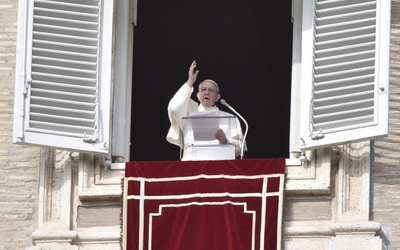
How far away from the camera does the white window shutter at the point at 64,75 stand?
21.7 metres

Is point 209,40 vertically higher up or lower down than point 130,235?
higher up

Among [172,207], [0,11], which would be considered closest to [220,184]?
[172,207]

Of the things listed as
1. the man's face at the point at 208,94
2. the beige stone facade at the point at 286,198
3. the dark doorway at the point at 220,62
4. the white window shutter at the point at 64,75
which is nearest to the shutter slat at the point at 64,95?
the white window shutter at the point at 64,75

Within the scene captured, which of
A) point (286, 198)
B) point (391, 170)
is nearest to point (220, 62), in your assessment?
point (391, 170)

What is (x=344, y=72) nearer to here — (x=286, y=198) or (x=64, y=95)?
(x=286, y=198)

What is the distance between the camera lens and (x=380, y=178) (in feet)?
71.7

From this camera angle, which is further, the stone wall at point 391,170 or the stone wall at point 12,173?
the stone wall at point 12,173

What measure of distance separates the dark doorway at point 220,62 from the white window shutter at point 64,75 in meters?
2.64

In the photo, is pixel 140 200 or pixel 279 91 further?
pixel 279 91

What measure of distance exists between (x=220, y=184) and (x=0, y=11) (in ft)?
7.66

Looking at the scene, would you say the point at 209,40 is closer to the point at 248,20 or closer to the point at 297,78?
the point at 248,20

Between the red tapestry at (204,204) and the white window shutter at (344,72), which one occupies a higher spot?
the white window shutter at (344,72)

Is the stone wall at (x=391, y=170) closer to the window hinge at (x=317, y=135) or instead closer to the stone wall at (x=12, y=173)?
the window hinge at (x=317, y=135)

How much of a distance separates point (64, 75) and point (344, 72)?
2134mm
